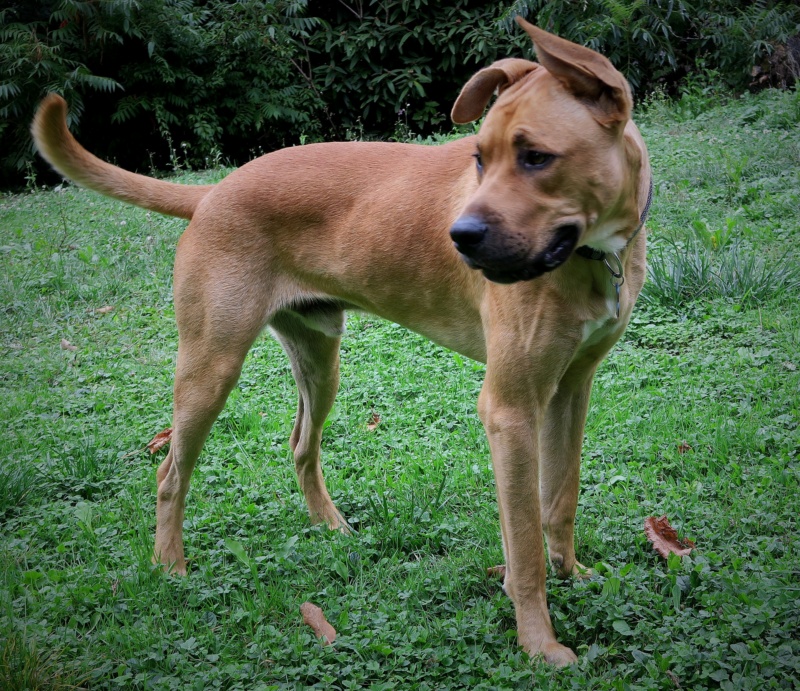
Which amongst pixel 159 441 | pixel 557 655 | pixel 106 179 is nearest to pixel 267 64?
pixel 159 441

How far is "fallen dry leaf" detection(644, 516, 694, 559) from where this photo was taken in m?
3.30

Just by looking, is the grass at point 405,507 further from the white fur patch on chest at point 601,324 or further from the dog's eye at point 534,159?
the dog's eye at point 534,159

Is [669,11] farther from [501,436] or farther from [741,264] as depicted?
[501,436]

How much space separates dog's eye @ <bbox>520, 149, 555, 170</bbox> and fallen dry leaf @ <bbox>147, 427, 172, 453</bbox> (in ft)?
9.86

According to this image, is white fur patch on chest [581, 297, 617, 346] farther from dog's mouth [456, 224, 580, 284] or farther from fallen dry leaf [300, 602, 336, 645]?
fallen dry leaf [300, 602, 336, 645]

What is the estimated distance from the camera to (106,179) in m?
3.77

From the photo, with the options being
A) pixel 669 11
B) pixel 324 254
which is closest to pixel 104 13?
pixel 669 11

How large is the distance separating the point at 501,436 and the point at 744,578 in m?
1.10

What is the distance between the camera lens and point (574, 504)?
11.0ft

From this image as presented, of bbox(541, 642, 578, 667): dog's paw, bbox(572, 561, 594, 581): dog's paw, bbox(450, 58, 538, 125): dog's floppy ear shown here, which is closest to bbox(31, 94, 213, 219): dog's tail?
bbox(450, 58, 538, 125): dog's floppy ear

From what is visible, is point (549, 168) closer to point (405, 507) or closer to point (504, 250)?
point (504, 250)

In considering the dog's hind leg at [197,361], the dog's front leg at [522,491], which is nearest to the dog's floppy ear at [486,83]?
the dog's front leg at [522,491]

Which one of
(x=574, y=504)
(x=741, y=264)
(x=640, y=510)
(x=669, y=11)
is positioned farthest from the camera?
(x=669, y=11)

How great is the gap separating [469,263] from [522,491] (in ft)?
2.96
